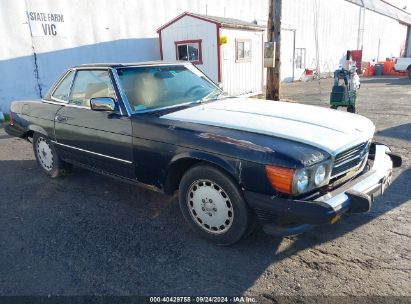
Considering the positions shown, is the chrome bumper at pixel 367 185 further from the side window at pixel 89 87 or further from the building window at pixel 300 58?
the building window at pixel 300 58

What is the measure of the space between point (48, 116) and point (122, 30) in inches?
347

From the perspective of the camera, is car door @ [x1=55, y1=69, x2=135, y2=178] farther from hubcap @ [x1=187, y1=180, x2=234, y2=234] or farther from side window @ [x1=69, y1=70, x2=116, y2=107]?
hubcap @ [x1=187, y1=180, x2=234, y2=234]

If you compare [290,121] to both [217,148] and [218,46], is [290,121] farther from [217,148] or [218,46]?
[218,46]

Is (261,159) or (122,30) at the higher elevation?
(122,30)

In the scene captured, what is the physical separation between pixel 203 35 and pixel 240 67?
6.42ft

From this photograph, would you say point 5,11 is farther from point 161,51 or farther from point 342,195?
point 342,195

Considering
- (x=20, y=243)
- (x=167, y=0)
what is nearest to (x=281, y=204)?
(x=20, y=243)

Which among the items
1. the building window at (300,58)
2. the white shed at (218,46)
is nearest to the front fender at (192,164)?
the white shed at (218,46)

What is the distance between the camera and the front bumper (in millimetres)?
2494

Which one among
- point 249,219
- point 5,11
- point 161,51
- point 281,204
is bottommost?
point 249,219

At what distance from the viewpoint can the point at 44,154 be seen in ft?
16.6

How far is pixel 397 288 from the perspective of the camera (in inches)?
98.9

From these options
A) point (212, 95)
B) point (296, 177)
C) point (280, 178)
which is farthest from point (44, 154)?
point (296, 177)

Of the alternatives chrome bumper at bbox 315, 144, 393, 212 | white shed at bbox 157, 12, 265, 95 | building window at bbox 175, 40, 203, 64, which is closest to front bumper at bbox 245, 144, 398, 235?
chrome bumper at bbox 315, 144, 393, 212
